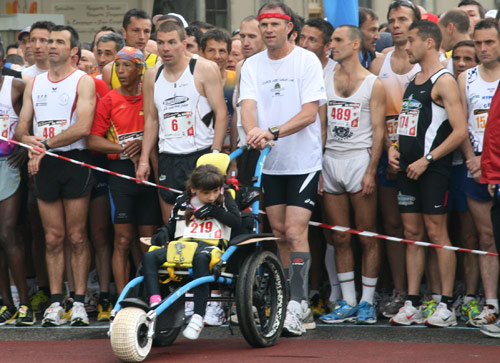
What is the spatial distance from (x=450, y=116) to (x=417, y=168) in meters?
0.51

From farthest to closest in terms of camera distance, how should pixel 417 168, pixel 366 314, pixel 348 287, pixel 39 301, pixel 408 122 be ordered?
pixel 39 301, pixel 348 287, pixel 366 314, pixel 408 122, pixel 417 168

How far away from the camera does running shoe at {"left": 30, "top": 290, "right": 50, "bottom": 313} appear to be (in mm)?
10195

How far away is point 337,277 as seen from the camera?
941 centimetres

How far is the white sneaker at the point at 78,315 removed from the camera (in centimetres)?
921

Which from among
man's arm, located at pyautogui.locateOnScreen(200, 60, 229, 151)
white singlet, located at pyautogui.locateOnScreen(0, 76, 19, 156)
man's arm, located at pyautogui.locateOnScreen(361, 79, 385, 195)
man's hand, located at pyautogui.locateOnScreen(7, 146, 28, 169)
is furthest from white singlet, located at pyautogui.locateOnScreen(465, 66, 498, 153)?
white singlet, located at pyautogui.locateOnScreen(0, 76, 19, 156)

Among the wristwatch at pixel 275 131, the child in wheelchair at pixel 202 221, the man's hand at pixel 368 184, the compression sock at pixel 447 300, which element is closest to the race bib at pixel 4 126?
the child in wheelchair at pixel 202 221

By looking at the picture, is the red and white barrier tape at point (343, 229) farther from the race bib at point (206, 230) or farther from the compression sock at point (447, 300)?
the race bib at point (206, 230)

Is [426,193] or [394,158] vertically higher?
[394,158]

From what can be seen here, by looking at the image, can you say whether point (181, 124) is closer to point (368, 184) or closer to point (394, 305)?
point (368, 184)

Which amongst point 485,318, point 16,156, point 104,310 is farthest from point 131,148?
point 485,318

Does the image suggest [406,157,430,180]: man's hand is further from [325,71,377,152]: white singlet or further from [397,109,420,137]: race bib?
[325,71,377,152]: white singlet

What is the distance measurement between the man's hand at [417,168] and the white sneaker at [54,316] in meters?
3.40

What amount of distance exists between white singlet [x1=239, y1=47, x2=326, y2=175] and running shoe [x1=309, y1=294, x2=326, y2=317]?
1.54 metres

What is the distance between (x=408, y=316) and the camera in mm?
8727
